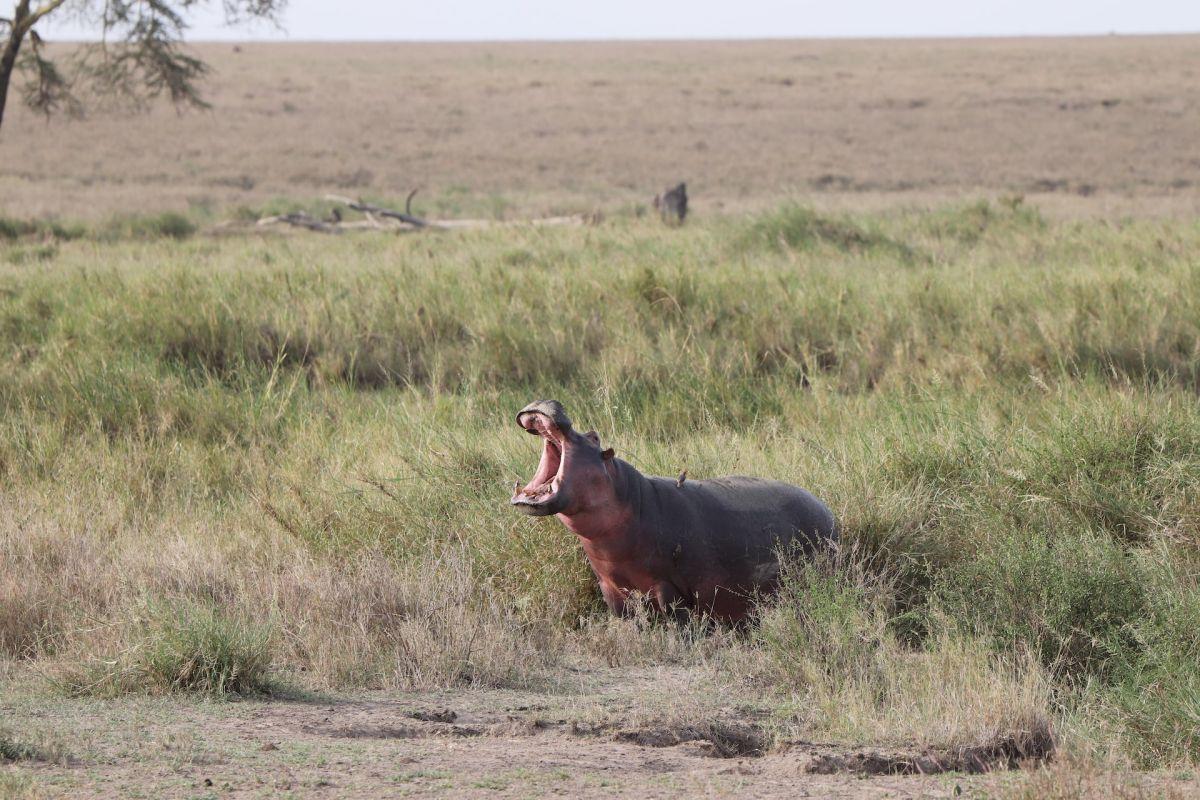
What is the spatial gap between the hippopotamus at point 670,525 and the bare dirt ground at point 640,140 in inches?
614

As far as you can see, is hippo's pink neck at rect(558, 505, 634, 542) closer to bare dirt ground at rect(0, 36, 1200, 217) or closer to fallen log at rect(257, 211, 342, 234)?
fallen log at rect(257, 211, 342, 234)

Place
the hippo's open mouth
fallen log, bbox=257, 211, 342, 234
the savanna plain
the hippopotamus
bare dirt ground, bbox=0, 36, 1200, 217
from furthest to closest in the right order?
bare dirt ground, bbox=0, 36, 1200, 217, fallen log, bbox=257, 211, 342, 234, the hippopotamus, the hippo's open mouth, the savanna plain

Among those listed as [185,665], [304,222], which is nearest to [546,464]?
[185,665]

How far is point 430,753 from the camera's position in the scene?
3.36m

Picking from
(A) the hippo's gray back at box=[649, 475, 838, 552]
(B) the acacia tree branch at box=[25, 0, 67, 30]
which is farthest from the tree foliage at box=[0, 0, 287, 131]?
(A) the hippo's gray back at box=[649, 475, 838, 552]

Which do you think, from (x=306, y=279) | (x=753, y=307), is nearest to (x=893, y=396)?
(x=753, y=307)

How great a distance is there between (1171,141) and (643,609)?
34.7 m

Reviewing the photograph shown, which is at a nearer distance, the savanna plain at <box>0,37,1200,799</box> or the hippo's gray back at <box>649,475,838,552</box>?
the savanna plain at <box>0,37,1200,799</box>

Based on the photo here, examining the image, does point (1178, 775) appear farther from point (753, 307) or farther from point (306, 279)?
point (306, 279)

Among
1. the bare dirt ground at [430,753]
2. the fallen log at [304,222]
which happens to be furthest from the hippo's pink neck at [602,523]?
the fallen log at [304,222]

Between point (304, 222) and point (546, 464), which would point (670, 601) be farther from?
point (304, 222)

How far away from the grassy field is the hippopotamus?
14 cm

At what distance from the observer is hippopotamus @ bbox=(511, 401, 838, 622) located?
14.4 ft

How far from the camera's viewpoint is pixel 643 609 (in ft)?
15.4
